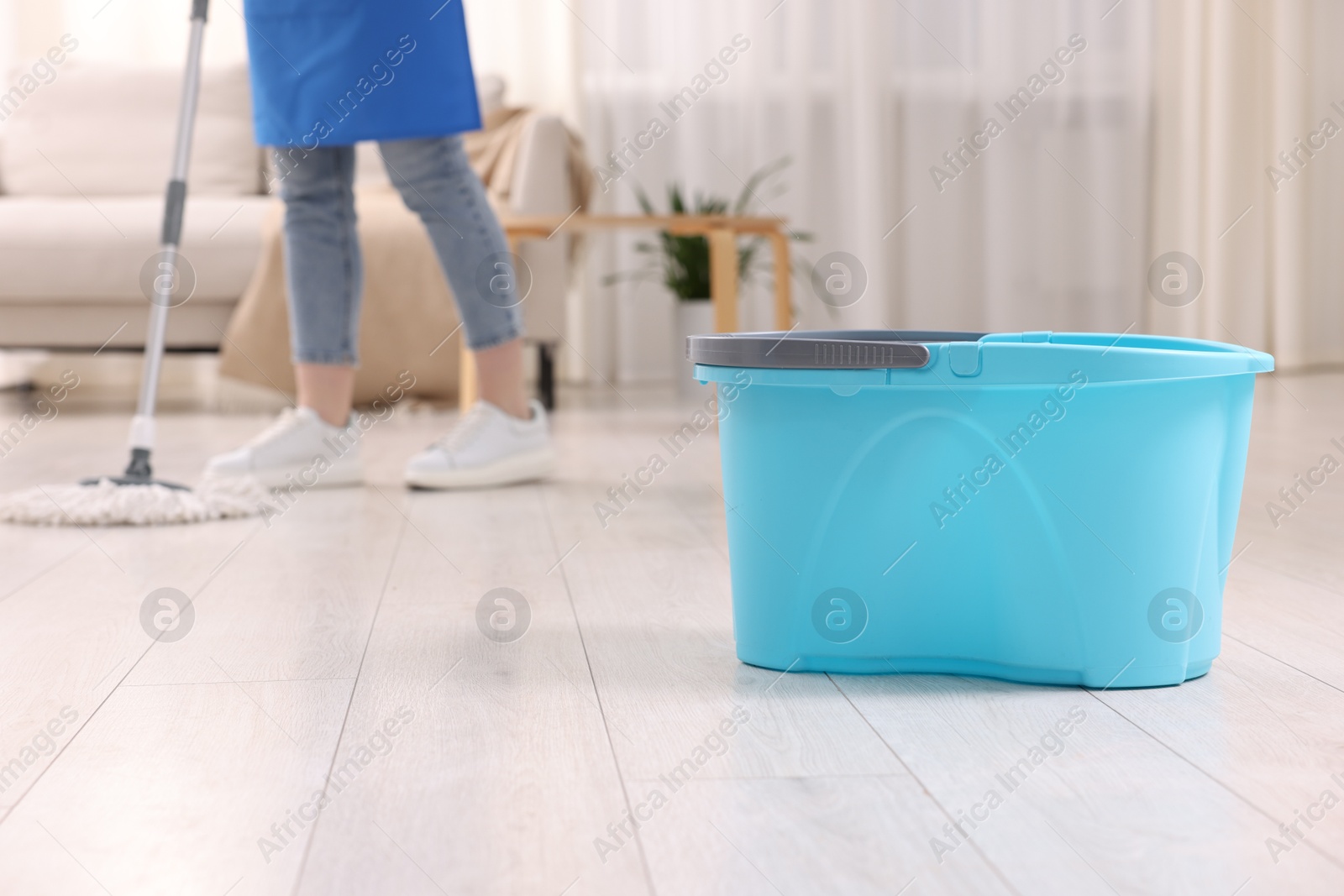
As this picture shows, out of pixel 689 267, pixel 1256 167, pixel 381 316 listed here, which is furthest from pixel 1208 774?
pixel 1256 167

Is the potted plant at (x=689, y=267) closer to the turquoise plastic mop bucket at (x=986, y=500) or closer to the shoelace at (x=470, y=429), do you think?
the shoelace at (x=470, y=429)

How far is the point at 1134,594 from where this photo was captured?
0.74 m

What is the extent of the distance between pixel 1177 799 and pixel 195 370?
11.7 ft

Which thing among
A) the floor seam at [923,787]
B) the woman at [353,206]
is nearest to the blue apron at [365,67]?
the woman at [353,206]

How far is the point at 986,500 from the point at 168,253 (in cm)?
109

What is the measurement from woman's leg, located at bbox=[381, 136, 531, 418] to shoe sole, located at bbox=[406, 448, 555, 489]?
0.52 ft

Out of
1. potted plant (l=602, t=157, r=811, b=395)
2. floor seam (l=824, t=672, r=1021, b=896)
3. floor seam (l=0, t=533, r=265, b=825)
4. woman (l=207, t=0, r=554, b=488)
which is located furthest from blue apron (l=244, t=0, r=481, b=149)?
potted plant (l=602, t=157, r=811, b=395)

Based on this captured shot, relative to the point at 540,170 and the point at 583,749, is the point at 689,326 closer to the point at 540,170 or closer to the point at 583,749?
the point at 540,170

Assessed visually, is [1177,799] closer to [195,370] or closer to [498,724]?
[498,724]

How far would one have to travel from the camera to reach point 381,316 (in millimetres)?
2561

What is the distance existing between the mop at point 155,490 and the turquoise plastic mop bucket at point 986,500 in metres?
0.84

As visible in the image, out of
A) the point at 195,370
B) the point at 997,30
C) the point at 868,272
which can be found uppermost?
the point at 997,30

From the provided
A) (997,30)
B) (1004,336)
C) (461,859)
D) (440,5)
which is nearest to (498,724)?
(461,859)

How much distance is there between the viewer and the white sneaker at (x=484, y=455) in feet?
5.37
